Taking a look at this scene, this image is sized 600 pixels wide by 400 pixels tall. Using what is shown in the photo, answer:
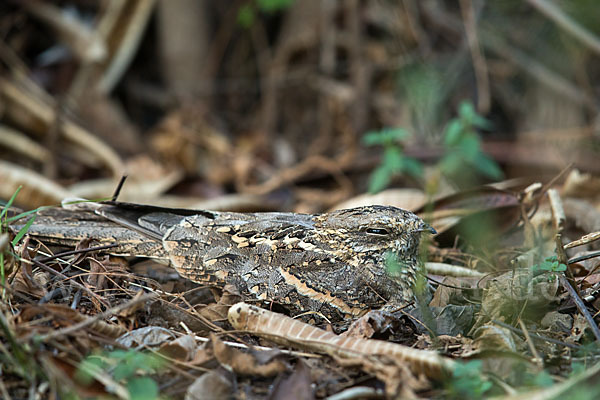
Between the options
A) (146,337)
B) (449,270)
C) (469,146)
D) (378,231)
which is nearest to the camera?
(146,337)

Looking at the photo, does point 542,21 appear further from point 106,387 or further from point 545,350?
point 106,387

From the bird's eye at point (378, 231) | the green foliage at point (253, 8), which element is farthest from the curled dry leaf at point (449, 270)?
the green foliage at point (253, 8)

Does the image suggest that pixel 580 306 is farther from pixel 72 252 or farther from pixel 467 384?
pixel 72 252

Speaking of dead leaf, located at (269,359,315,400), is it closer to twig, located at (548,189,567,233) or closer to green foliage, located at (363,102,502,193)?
twig, located at (548,189,567,233)

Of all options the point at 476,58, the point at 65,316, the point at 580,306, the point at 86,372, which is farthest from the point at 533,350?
the point at 476,58

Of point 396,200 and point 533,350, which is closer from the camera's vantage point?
point 533,350
